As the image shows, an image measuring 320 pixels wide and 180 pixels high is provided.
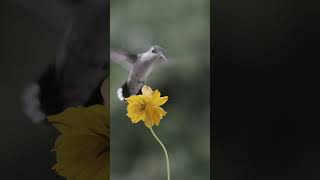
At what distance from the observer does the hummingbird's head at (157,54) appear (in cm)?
129

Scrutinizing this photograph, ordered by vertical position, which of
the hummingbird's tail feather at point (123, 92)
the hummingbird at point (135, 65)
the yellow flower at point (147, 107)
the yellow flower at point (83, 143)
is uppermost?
the hummingbird at point (135, 65)

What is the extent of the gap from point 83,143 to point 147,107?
0.73ft

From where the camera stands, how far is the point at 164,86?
1.29m

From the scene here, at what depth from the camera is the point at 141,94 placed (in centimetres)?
130

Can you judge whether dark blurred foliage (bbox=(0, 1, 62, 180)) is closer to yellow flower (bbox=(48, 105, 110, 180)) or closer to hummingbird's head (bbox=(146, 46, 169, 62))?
yellow flower (bbox=(48, 105, 110, 180))

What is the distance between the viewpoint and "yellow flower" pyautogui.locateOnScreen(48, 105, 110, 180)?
1271 mm
